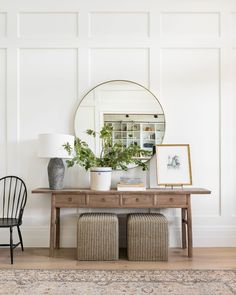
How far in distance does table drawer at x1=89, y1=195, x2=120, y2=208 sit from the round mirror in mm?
716

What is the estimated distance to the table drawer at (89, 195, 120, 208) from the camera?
3018 mm

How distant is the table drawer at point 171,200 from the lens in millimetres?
3014

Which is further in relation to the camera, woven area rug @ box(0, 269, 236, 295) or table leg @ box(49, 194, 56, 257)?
table leg @ box(49, 194, 56, 257)

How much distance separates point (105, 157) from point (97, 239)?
0.89 m

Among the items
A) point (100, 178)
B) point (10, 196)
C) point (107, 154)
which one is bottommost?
point (10, 196)

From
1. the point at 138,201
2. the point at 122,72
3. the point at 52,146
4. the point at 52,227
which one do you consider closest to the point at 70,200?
the point at 52,227

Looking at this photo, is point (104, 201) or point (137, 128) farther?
point (137, 128)

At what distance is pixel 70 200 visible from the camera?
9.99 feet

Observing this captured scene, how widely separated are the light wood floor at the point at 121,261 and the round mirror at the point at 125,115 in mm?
1262

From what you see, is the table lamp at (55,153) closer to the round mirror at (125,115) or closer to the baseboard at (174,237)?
the round mirror at (125,115)

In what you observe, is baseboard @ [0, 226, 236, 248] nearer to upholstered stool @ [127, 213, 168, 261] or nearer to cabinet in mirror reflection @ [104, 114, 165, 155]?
upholstered stool @ [127, 213, 168, 261]

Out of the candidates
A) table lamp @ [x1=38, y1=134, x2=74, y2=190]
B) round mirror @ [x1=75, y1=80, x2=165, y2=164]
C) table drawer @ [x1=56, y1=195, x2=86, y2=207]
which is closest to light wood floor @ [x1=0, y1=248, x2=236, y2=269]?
table drawer @ [x1=56, y1=195, x2=86, y2=207]

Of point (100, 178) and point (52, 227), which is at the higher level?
point (100, 178)

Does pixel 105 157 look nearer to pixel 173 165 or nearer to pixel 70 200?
pixel 70 200
